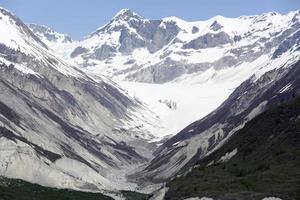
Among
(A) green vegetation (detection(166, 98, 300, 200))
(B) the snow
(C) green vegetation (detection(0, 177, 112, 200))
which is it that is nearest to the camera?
(A) green vegetation (detection(166, 98, 300, 200))

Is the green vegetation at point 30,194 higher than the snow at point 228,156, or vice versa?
the snow at point 228,156

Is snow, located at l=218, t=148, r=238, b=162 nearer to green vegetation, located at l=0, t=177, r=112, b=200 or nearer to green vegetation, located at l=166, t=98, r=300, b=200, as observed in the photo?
green vegetation, located at l=166, t=98, r=300, b=200

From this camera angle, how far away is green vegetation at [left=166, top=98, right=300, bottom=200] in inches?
4530

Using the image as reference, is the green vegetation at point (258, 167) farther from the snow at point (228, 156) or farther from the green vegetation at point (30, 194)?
the green vegetation at point (30, 194)

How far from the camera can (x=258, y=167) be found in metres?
141

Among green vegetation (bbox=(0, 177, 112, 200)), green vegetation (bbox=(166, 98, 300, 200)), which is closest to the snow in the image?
green vegetation (bbox=(166, 98, 300, 200))

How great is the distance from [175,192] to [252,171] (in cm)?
1580

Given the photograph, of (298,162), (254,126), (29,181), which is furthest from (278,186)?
(29,181)

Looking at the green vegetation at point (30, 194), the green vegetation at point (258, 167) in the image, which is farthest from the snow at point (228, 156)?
the green vegetation at point (30, 194)

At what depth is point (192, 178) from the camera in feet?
490

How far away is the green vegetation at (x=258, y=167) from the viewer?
115 metres

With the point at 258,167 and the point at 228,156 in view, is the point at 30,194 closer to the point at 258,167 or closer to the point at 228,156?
the point at 258,167

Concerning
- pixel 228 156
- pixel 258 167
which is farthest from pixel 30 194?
pixel 228 156

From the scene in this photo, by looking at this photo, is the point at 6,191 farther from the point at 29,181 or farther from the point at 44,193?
the point at 29,181
